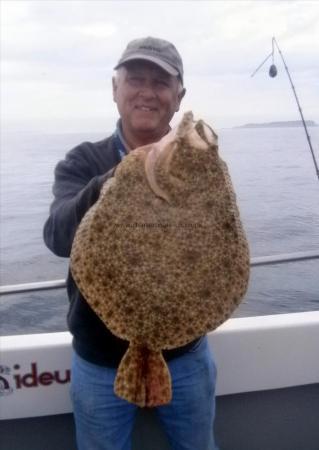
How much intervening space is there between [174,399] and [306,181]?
1449cm

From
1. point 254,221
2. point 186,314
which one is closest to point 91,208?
point 186,314

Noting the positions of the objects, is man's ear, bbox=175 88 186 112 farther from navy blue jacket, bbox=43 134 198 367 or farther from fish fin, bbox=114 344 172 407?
fish fin, bbox=114 344 172 407

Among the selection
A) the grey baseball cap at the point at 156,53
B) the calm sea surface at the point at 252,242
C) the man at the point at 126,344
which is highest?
the grey baseball cap at the point at 156,53

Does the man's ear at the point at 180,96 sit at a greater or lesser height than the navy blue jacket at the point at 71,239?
greater

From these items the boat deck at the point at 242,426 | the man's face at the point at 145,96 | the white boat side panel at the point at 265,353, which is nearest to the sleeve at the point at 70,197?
the man's face at the point at 145,96

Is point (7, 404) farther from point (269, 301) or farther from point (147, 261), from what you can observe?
point (269, 301)

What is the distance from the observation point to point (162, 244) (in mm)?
1662

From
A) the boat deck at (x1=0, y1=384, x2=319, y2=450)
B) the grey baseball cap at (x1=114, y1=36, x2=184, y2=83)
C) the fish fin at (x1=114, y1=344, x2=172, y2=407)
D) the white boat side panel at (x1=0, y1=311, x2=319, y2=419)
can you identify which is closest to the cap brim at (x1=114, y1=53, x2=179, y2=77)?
the grey baseball cap at (x1=114, y1=36, x2=184, y2=83)

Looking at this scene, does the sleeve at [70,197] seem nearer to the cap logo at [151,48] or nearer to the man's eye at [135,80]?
the man's eye at [135,80]

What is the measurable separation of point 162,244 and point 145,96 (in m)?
0.99

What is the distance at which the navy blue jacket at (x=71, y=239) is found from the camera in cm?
209

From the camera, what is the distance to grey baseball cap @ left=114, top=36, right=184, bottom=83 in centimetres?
235

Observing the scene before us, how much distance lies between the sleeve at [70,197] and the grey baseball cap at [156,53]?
0.50 metres

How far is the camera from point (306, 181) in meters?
15.9
